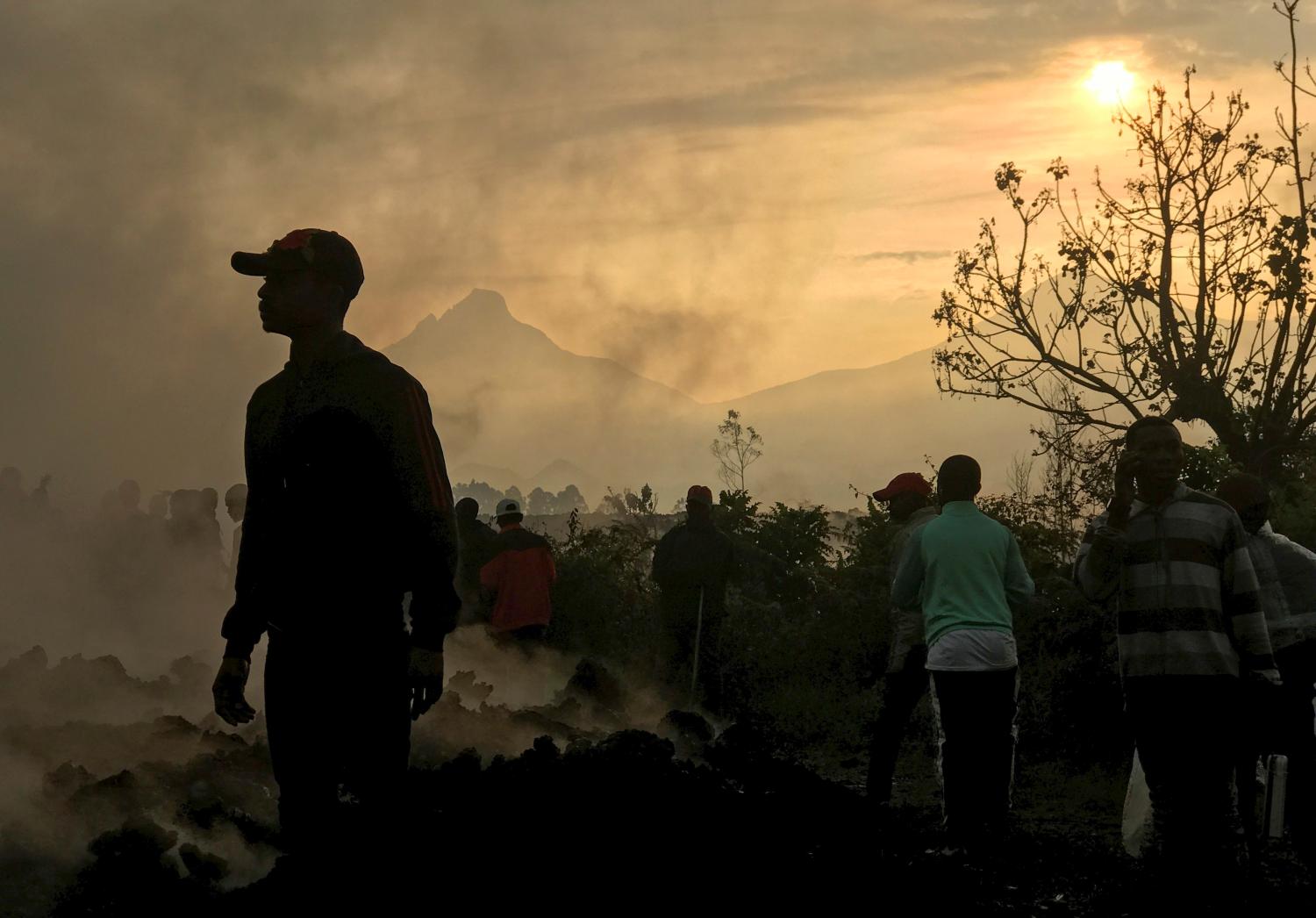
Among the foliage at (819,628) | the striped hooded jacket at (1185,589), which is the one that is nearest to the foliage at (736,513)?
the foliage at (819,628)

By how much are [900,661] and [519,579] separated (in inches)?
208

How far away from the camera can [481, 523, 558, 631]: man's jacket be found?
13.3m

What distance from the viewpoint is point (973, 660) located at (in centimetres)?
734

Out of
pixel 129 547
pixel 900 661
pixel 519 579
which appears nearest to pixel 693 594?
pixel 519 579

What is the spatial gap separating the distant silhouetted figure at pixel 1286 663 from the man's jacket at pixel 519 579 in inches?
285

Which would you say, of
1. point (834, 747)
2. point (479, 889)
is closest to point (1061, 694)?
point (834, 747)

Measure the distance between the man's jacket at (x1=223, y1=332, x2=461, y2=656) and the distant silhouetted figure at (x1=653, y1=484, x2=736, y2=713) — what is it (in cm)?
988

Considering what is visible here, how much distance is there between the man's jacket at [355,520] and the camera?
13.3 ft

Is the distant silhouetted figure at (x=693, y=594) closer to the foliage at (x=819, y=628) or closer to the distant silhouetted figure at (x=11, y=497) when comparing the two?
the foliage at (x=819, y=628)

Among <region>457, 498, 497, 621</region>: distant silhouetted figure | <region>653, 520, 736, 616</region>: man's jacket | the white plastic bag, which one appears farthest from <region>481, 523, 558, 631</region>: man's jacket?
the white plastic bag

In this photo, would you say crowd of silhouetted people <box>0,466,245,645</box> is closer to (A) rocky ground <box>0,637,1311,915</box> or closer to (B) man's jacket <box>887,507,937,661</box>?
(A) rocky ground <box>0,637,1311,915</box>

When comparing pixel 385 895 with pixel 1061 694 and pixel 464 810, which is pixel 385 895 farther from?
pixel 1061 694

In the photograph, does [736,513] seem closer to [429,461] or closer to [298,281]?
[298,281]

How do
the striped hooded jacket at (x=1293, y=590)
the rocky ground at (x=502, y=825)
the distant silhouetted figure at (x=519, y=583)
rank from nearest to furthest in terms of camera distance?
1. the rocky ground at (x=502, y=825)
2. the striped hooded jacket at (x=1293, y=590)
3. the distant silhouetted figure at (x=519, y=583)
